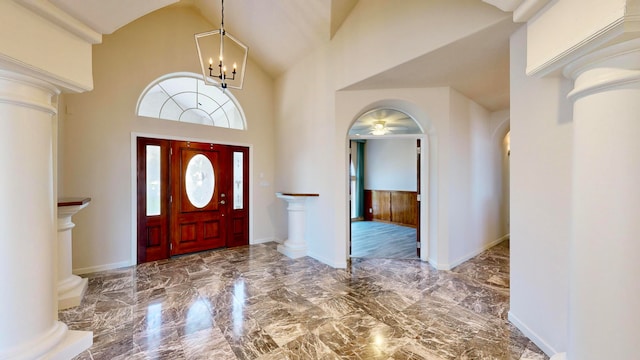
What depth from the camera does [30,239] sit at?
5.63 feet

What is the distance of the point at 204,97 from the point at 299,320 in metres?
4.39

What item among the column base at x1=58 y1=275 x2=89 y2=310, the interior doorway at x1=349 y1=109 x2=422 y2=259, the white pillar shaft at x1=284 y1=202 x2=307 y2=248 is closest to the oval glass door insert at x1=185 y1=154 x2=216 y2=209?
the white pillar shaft at x1=284 y1=202 x2=307 y2=248

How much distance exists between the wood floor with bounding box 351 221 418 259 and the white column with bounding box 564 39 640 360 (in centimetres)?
311

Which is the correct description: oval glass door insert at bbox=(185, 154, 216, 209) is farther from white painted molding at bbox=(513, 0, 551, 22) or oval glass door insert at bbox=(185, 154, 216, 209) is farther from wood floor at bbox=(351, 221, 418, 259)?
white painted molding at bbox=(513, 0, 551, 22)

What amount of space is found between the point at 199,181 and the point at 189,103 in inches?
58.4

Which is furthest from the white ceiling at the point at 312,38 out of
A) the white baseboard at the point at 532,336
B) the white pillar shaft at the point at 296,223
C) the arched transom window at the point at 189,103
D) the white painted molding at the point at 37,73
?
the white baseboard at the point at 532,336

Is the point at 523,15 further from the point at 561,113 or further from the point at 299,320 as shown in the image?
the point at 299,320

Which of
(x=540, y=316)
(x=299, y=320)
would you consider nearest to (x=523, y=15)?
(x=540, y=316)

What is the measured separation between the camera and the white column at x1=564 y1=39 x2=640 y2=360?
4.00 ft

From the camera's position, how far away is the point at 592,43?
1.28m

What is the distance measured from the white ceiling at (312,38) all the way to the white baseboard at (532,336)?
2556mm

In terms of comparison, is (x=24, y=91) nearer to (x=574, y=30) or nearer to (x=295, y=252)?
(x=574, y=30)

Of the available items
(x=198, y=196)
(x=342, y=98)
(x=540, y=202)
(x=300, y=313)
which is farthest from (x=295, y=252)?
(x=540, y=202)

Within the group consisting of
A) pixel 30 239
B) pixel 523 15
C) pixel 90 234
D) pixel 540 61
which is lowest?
pixel 90 234
